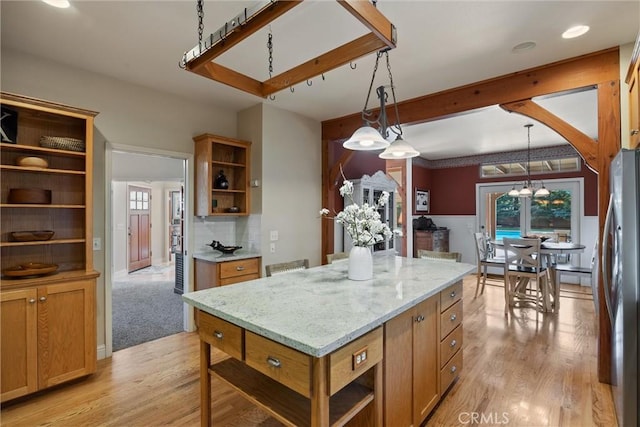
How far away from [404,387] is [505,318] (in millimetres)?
3028

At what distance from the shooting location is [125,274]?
6918 millimetres

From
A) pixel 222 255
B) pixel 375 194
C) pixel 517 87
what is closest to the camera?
pixel 517 87

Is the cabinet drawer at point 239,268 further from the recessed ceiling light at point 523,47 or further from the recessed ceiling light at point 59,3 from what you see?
the recessed ceiling light at point 523,47

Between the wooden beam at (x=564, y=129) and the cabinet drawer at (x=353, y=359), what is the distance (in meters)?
2.53

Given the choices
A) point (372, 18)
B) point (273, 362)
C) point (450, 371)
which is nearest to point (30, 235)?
point (273, 362)

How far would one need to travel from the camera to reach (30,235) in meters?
2.47

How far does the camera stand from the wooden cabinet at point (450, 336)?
7.15 feet

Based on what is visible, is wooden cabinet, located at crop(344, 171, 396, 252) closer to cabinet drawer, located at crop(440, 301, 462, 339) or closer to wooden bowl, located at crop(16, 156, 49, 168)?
cabinet drawer, located at crop(440, 301, 462, 339)

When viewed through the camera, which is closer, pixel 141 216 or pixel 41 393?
pixel 41 393

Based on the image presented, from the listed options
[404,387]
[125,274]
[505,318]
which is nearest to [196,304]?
[404,387]

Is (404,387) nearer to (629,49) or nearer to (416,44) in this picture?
(416,44)

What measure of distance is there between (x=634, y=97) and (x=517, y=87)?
0.95 meters

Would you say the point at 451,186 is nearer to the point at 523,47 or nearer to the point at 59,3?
the point at 523,47

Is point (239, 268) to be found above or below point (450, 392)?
above
